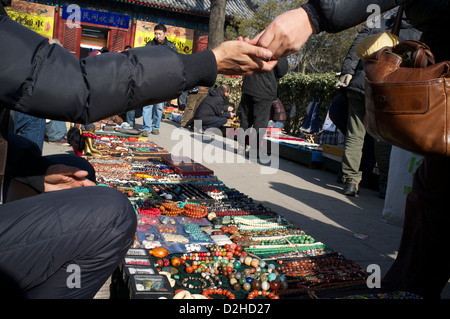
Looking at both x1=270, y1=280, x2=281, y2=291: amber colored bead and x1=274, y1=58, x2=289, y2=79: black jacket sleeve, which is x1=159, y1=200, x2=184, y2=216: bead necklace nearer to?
x1=270, y1=280, x2=281, y2=291: amber colored bead

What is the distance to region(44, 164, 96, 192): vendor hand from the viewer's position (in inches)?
85.7

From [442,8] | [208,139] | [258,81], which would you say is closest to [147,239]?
[442,8]

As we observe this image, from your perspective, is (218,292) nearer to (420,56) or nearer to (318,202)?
(420,56)

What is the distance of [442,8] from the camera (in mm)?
1901

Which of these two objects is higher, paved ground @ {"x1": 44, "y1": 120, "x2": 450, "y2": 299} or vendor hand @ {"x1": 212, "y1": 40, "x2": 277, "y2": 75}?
vendor hand @ {"x1": 212, "y1": 40, "x2": 277, "y2": 75}

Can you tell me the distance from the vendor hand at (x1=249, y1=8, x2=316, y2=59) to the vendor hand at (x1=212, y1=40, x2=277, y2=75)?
0.26 ft

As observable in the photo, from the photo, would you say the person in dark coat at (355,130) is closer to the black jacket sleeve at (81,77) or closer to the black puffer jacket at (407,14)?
the black puffer jacket at (407,14)

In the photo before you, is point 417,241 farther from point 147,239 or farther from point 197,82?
point 147,239

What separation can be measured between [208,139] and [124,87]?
313 inches

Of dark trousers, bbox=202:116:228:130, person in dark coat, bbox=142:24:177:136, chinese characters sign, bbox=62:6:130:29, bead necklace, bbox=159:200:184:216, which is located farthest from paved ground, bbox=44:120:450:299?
chinese characters sign, bbox=62:6:130:29

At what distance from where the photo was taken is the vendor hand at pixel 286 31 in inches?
86.0

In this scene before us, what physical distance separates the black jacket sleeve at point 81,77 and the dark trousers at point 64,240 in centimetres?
33

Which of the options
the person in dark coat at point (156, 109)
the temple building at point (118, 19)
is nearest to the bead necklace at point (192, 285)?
the person in dark coat at point (156, 109)

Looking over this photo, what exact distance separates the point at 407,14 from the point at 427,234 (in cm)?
112
